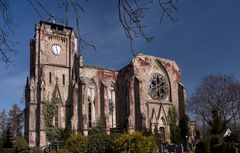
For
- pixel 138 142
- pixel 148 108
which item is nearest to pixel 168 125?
pixel 148 108

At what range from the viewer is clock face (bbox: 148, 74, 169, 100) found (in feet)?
186

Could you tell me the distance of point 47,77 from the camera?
52.2 meters

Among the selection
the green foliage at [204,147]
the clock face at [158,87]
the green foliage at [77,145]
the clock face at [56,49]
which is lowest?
the green foliage at [204,147]

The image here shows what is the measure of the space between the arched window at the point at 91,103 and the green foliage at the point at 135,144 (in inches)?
1072

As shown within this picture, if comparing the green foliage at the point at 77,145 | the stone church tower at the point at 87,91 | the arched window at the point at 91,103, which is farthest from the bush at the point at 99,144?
the arched window at the point at 91,103

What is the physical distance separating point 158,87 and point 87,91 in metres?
11.6

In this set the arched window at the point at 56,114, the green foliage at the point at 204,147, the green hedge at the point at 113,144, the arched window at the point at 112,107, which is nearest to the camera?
the green hedge at the point at 113,144

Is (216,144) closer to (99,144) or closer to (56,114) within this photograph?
(99,144)

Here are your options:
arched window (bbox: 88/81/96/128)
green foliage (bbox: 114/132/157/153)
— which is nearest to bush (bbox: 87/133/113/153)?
green foliage (bbox: 114/132/157/153)

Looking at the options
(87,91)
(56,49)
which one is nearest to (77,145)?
(87,91)

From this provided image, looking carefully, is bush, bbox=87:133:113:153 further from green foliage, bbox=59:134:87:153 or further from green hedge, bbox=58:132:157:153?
green foliage, bbox=59:134:87:153

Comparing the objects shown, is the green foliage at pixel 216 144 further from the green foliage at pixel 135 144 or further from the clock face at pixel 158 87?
the clock face at pixel 158 87

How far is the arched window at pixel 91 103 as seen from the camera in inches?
2083

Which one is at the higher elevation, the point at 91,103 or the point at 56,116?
the point at 91,103
